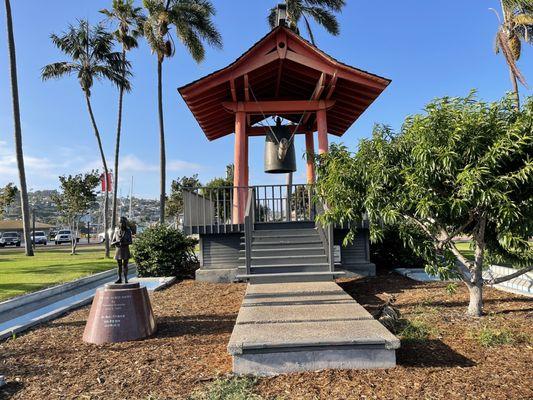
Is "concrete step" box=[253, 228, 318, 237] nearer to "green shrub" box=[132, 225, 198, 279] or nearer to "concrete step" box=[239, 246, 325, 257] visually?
"concrete step" box=[239, 246, 325, 257]

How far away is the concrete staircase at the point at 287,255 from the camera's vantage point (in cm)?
832

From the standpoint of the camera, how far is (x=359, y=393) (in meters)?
3.57

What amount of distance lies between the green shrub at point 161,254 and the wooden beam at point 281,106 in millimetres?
3924

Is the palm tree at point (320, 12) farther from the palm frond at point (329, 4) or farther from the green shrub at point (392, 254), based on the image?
the green shrub at point (392, 254)

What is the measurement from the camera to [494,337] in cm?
489

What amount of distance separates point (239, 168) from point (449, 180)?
7231 mm

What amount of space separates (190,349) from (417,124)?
12.7ft

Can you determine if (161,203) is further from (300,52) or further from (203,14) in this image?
(300,52)

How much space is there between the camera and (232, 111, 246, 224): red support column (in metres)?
11.6

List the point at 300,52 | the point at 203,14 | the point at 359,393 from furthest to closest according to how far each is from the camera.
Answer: the point at 203,14 → the point at 300,52 → the point at 359,393

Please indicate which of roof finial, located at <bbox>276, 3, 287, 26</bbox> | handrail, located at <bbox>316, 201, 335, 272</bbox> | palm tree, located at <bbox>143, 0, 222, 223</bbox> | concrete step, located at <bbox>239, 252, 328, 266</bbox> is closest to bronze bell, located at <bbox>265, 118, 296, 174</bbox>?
handrail, located at <bbox>316, 201, 335, 272</bbox>

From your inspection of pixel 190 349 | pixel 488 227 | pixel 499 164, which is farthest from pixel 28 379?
pixel 488 227

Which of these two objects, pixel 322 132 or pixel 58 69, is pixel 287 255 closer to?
pixel 322 132

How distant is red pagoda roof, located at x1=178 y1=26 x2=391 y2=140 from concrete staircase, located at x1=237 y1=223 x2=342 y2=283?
11.6 feet
